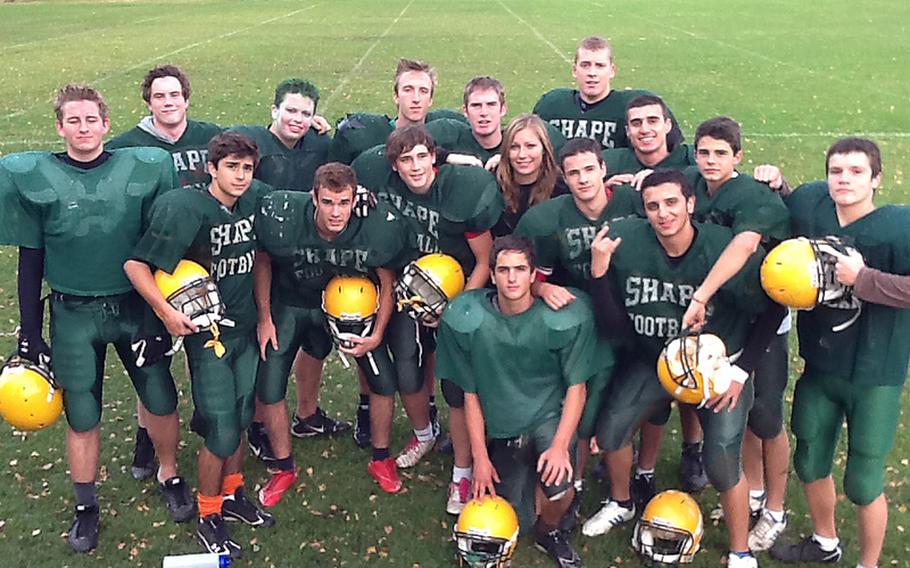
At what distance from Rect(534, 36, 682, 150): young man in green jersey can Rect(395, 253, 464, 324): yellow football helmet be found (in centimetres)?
171

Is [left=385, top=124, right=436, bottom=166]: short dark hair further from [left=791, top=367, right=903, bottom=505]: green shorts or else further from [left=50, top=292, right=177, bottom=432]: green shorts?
[left=791, top=367, right=903, bottom=505]: green shorts

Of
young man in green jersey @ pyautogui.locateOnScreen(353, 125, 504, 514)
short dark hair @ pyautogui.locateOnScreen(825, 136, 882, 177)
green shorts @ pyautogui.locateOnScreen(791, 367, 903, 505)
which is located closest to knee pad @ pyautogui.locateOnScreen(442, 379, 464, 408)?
young man in green jersey @ pyautogui.locateOnScreen(353, 125, 504, 514)

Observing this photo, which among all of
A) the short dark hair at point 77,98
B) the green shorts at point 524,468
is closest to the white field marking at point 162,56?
the short dark hair at point 77,98

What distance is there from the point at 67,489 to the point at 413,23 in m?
31.2

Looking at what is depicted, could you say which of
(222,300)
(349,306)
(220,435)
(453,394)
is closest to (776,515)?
(453,394)

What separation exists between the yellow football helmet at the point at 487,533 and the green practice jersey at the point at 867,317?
175 cm

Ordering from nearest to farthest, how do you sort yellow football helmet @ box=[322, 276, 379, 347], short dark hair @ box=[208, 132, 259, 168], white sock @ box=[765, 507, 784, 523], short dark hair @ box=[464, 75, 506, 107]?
short dark hair @ box=[208, 132, 259, 168]
white sock @ box=[765, 507, 784, 523]
yellow football helmet @ box=[322, 276, 379, 347]
short dark hair @ box=[464, 75, 506, 107]

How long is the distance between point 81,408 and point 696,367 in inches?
128

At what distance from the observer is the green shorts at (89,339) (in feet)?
15.8

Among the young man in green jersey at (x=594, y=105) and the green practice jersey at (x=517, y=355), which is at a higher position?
the young man in green jersey at (x=594, y=105)

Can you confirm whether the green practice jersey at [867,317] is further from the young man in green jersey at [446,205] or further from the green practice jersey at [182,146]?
the green practice jersey at [182,146]

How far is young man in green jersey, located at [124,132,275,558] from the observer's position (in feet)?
15.3

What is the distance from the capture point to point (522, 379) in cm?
475

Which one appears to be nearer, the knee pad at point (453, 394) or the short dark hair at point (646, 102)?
the knee pad at point (453, 394)
